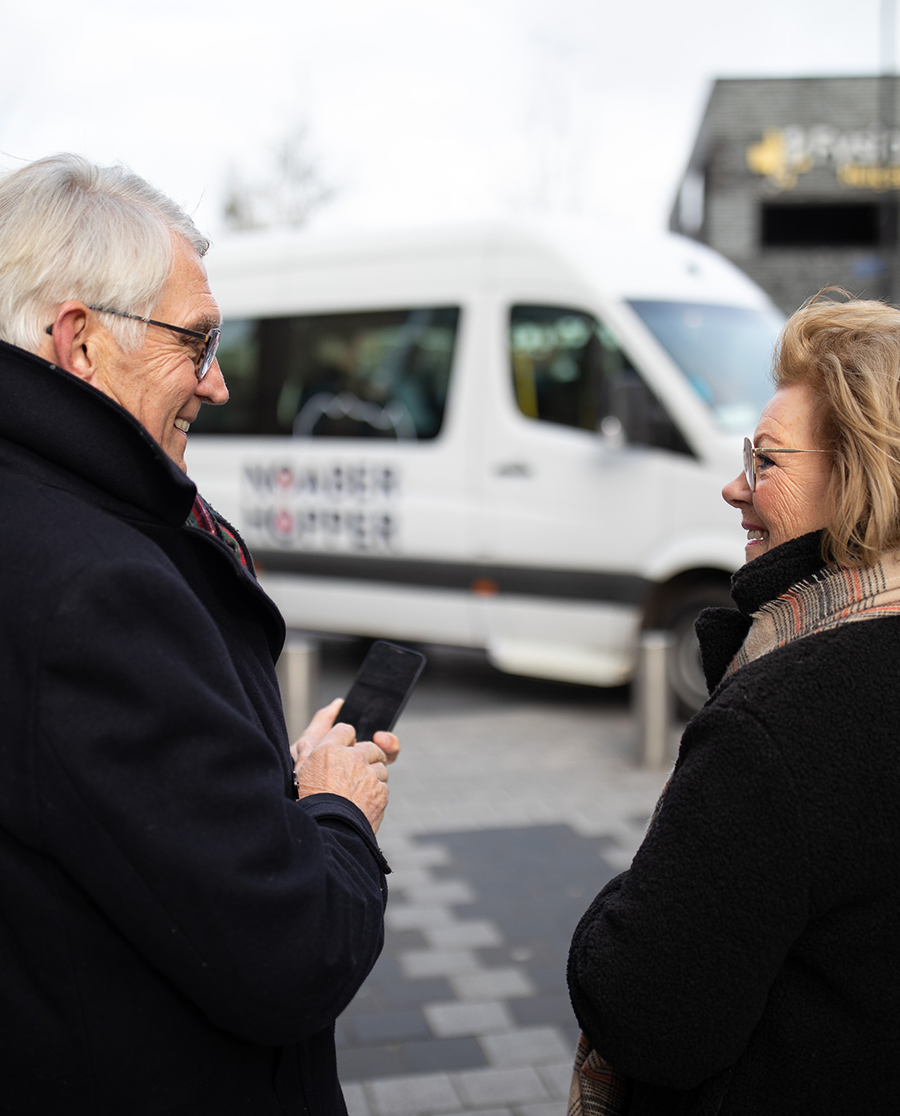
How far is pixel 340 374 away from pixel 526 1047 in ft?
17.3

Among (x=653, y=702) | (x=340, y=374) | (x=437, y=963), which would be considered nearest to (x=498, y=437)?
(x=340, y=374)

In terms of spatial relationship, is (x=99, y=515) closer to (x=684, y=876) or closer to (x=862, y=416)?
(x=684, y=876)

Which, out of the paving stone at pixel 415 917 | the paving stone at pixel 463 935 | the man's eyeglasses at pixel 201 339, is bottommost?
the paving stone at pixel 415 917

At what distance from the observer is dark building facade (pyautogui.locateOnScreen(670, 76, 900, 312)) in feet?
82.1

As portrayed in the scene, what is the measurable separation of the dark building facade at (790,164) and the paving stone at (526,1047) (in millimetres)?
23487

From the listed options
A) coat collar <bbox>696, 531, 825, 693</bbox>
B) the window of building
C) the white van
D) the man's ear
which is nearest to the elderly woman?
coat collar <bbox>696, 531, 825, 693</bbox>

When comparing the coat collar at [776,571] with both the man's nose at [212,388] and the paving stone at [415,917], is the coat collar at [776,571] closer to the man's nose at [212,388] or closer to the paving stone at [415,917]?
the man's nose at [212,388]

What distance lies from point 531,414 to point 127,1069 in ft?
19.1

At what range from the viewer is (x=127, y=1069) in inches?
49.9

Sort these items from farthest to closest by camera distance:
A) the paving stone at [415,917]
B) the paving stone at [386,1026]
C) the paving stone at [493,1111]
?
1. the paving stone at [415,917]
2. the paving stone at [386,1026]
3. the paving stone at [493,1111]

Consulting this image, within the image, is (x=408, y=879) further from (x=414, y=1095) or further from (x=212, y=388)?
(x=212, y=388)

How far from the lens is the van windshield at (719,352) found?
6395mm

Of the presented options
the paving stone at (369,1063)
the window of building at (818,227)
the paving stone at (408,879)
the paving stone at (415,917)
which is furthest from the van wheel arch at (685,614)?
the window of building at (818,227)

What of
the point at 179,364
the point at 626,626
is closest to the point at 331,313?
the point at 626,626
